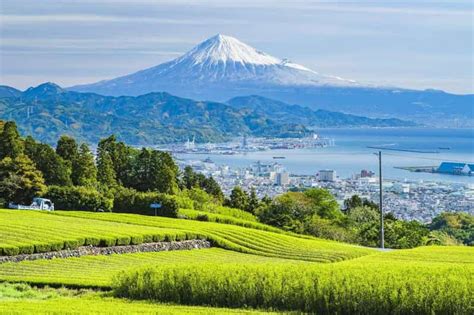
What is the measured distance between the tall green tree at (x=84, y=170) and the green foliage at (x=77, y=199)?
7831 mm

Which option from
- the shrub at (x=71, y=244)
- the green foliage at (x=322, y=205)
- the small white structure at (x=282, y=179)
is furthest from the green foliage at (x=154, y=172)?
the small white structure at (x=282, y=179)

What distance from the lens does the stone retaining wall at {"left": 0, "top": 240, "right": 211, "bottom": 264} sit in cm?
2567

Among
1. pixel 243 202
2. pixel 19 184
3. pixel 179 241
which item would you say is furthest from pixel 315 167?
pixel 179 241

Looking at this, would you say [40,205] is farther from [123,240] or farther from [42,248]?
[42,248]

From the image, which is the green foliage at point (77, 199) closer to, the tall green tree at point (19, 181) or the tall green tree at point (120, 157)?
the tall green tree at point (19, 181)

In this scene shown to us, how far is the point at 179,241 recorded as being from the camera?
33094 millimetres

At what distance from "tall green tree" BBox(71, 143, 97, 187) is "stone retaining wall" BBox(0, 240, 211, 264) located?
21.2m

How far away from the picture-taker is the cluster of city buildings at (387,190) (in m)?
79.8

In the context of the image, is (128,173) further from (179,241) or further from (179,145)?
(179,145)

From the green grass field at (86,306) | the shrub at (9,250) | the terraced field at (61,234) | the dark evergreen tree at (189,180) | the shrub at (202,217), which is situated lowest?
the green grass field at (86,306)

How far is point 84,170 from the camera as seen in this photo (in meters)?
54.7

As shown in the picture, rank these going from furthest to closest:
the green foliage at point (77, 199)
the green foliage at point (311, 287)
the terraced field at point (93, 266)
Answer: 1. the green foliage at point (77, 199)
2. the terraced field at point (93, 266)
3. the green foliage at point (311, 287)

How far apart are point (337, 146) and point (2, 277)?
178231mm

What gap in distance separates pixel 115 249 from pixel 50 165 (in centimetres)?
2345
